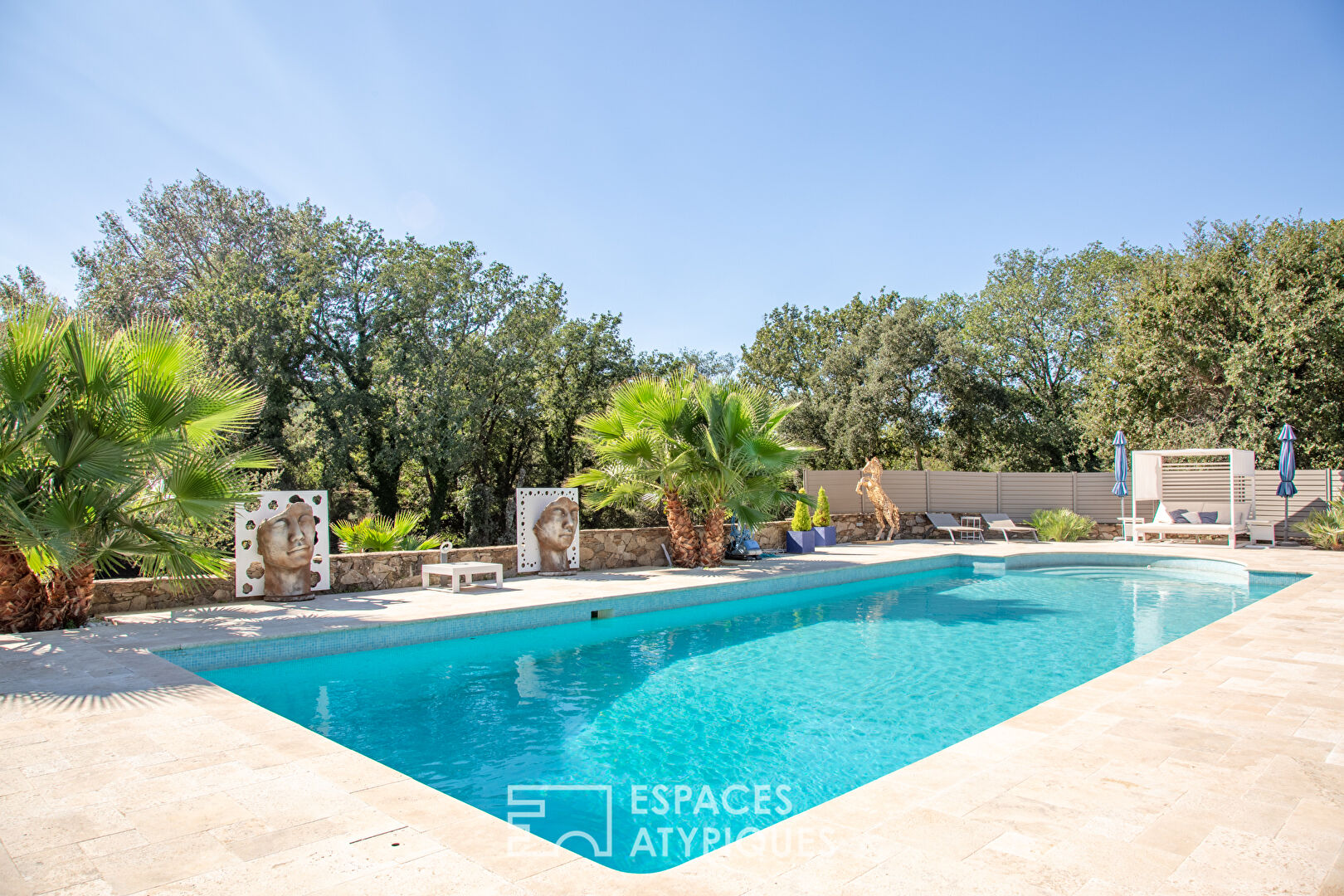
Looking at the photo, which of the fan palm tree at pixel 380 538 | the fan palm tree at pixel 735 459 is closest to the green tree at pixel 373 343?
the fan palm tree at pixel 380 538

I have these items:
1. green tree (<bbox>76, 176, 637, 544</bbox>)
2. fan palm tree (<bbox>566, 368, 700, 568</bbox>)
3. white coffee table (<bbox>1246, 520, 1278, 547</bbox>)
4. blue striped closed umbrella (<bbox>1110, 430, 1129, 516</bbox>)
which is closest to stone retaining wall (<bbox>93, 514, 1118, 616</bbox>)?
fan palm tree (<bbox>566, 368, 700, 568</bbox>)

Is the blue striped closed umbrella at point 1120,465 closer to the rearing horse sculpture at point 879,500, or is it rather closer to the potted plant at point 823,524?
the rearing horse sculpture at point 879,500

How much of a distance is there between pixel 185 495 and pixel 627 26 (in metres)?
A: 9.67

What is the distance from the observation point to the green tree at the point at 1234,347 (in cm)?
1778

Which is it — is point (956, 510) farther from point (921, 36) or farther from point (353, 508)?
point (353, 508)

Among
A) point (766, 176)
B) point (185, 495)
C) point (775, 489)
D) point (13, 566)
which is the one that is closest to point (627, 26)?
point (766, 176)

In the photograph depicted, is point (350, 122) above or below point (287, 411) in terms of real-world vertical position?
above

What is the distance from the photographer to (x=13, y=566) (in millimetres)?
6426

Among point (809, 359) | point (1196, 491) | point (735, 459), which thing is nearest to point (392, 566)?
point (735, 459)

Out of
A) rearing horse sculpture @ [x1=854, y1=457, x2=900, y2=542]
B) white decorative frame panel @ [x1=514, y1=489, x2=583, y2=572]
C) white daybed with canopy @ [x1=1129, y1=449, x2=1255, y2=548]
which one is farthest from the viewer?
rearing horse sculpture @ [x1=854, y1=457, x2=900, y2=542]

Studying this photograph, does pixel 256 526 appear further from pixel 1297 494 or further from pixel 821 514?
pixel 1297 494

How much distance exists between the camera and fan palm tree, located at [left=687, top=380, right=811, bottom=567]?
11.2 meters

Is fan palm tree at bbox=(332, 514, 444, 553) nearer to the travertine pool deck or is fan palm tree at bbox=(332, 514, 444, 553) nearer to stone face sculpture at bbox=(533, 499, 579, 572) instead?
stone face sculpture at bbox=(533, 499, 579, 572)

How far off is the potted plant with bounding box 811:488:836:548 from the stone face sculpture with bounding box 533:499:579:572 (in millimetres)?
6463
